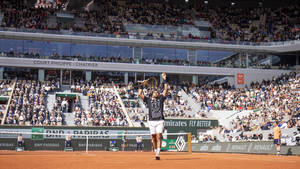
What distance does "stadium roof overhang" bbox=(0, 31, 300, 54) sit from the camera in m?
51.0

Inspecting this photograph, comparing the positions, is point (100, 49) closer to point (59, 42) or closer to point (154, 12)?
point (59, 42)

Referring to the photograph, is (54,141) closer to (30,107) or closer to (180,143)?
(30,107)

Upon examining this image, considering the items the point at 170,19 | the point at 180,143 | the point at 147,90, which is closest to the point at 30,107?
the point at 147,90

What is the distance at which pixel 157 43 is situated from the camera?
182ft

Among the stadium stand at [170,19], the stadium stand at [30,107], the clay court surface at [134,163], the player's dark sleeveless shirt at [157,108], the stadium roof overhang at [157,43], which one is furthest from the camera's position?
the stadium stand at [170,19]

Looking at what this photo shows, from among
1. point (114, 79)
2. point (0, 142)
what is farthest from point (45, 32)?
point (0, 142)

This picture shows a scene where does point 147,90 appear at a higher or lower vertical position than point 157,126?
higher

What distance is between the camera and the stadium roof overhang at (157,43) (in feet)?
167

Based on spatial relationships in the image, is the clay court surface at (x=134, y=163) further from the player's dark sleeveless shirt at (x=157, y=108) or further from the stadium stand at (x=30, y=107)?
the stadium stand at (x=30, y=107)

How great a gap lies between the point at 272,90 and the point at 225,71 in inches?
413

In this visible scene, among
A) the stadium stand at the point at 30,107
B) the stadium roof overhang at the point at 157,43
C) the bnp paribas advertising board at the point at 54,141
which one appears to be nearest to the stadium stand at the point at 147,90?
the stadium stand at the point at 30,107

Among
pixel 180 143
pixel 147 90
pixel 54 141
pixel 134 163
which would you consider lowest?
pixel 180 143

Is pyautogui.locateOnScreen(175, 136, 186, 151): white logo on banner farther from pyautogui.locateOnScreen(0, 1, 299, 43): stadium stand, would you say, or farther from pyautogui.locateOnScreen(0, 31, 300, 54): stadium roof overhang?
pyautogui.locateOnScreen(0, 1, 299, 43): stadium stand

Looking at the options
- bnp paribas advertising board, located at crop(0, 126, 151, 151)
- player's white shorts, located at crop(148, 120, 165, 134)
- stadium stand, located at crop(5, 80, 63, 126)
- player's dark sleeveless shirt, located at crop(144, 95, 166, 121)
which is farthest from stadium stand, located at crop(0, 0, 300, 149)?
player's dark sleeveless shirt, located at crop(144, 95, 166, 121)
